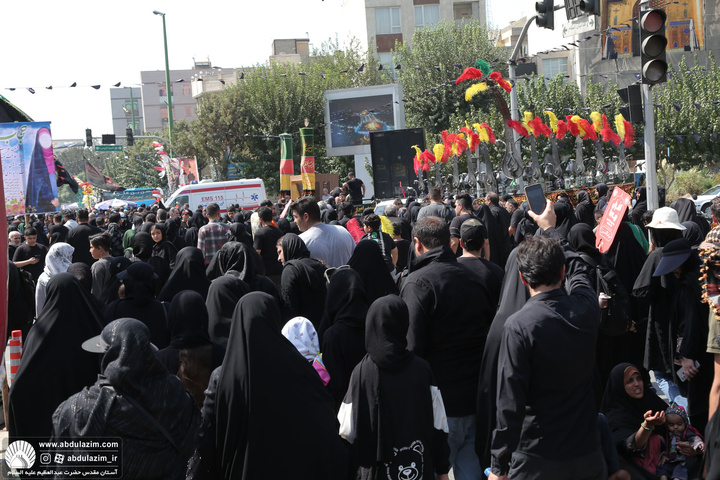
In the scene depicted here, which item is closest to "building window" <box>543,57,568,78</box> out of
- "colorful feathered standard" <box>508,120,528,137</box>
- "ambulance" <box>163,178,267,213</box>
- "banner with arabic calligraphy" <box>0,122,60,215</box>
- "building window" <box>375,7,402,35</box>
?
"building window" <box>375,7,402,35</box>

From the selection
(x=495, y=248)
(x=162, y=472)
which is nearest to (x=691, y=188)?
(x=495, y=248)

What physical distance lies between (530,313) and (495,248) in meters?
6.70

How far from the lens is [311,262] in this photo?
629 centimetres

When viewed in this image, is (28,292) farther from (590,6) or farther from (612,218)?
Answer: (590,6)

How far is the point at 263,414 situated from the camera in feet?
11.2

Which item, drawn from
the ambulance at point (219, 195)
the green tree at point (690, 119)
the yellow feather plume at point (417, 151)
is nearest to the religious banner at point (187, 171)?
the ambulance at point (219, 195)

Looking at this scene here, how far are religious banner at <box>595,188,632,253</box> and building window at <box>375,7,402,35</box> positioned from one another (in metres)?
47.3

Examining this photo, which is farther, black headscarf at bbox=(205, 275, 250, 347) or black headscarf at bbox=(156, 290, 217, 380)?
black headscarf at bbox=(205, 275, 250, 347)

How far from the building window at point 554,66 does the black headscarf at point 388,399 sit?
55.3 meters

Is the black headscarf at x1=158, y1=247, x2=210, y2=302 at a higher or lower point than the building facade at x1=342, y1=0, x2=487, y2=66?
lower

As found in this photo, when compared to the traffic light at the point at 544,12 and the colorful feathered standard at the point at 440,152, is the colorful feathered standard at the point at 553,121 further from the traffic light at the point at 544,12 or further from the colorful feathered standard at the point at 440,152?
the traffic light at the point at 544,12

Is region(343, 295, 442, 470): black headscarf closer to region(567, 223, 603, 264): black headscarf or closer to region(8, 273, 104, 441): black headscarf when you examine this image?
region(8, 273, 104, 441): black headscarf

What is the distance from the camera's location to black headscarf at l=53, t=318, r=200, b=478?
9.87 ft

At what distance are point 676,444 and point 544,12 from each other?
27.7ft
